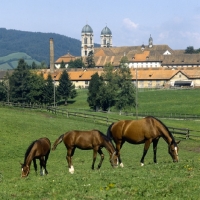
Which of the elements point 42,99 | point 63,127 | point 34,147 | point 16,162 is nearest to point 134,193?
point 34,147


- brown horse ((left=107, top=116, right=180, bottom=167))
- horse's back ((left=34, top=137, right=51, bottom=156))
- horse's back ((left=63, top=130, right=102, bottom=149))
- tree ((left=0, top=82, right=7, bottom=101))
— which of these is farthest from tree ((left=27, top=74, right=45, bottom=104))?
horse's back ((left=63, top=130, right=102, bottom=149))

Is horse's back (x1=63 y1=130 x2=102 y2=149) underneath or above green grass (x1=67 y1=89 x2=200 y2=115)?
above


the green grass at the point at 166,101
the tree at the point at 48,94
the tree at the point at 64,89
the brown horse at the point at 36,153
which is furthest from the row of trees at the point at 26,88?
the brown horse at the point at 36,153

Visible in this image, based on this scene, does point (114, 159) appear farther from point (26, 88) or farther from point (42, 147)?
point (26, 88)

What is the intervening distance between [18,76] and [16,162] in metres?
76.0

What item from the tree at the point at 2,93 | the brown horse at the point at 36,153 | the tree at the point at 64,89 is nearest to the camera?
the brown horse at the point at 36,153

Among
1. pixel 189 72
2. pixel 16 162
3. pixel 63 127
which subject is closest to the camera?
pixel 16 162

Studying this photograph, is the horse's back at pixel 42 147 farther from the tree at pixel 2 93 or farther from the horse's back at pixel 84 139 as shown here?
the tree at pixel 2 93

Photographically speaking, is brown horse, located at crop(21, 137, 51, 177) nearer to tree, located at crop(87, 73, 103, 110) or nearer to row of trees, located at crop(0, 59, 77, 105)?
row of trees, located at crop(0, 59, 77, 105)

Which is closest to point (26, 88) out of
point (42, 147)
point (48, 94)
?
point (48, 94)

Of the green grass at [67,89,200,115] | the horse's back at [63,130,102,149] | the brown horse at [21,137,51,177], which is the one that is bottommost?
the green grass at [67,89,200,115]

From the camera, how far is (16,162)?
2716cm

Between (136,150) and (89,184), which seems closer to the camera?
(89,184)

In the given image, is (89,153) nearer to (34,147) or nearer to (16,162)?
(16,162)
